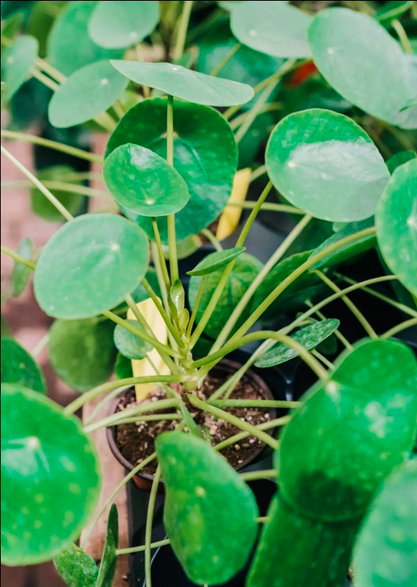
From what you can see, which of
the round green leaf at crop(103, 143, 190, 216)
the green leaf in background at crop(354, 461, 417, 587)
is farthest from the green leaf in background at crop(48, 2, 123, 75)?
the green leaf in background at crop(354, 461, 417, 587)

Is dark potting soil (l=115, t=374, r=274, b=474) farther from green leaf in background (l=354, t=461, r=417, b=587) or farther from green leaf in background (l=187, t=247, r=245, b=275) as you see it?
green leaf in background (l=354, t=461, r=417, b=587)

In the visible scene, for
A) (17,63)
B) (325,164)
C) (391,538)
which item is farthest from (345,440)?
(17,63)

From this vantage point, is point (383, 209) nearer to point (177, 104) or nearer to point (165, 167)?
point (165, 167)

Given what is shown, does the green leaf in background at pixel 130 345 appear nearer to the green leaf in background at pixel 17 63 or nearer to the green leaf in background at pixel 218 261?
the green leaf in background at pixel 218 261

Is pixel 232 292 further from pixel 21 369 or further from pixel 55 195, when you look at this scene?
pixel 55 195

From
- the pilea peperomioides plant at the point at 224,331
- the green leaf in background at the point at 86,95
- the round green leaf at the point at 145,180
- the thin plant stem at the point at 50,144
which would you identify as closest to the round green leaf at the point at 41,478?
the pilea peperomioides plant at the point at 224,331
